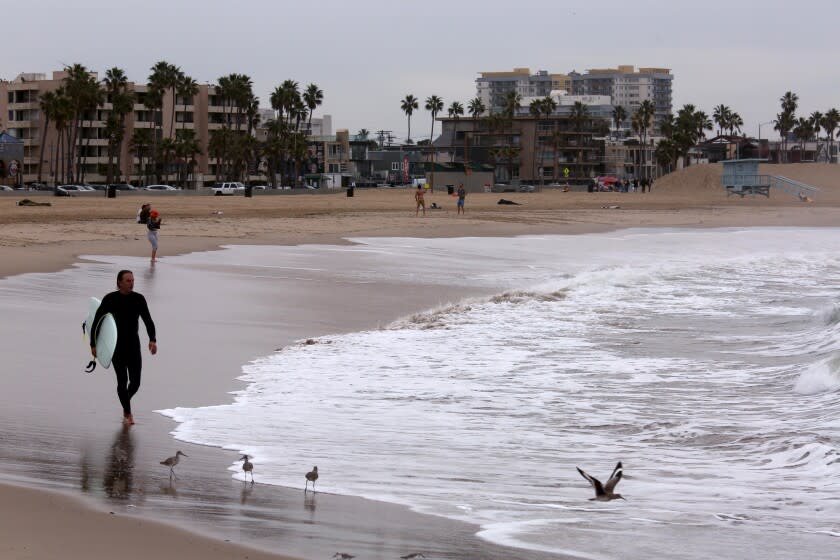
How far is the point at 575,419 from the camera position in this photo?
10.2 meters

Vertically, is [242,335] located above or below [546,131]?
below

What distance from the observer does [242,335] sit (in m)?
14.5

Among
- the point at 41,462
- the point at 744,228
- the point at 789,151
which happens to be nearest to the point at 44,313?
the point at 41,462

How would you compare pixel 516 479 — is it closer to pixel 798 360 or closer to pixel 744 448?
pixel 744 448

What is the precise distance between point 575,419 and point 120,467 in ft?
14.1

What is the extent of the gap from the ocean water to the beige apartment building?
91.6 m

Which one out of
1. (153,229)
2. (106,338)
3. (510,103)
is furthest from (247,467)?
(510,103)

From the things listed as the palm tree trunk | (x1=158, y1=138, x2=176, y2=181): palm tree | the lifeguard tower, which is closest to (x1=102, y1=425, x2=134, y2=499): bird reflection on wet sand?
the lifeguard tower

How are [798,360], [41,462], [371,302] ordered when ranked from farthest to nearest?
[371,302] < [798,360] < [41,462]

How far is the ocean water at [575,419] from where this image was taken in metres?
6.96

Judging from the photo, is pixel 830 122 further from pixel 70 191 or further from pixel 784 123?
pixel 70 191

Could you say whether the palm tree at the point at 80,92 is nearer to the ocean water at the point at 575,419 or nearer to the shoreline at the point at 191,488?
the ocean water at the point at 575,419

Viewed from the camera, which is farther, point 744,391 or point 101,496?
point 744,391

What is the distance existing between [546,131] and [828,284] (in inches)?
4347
